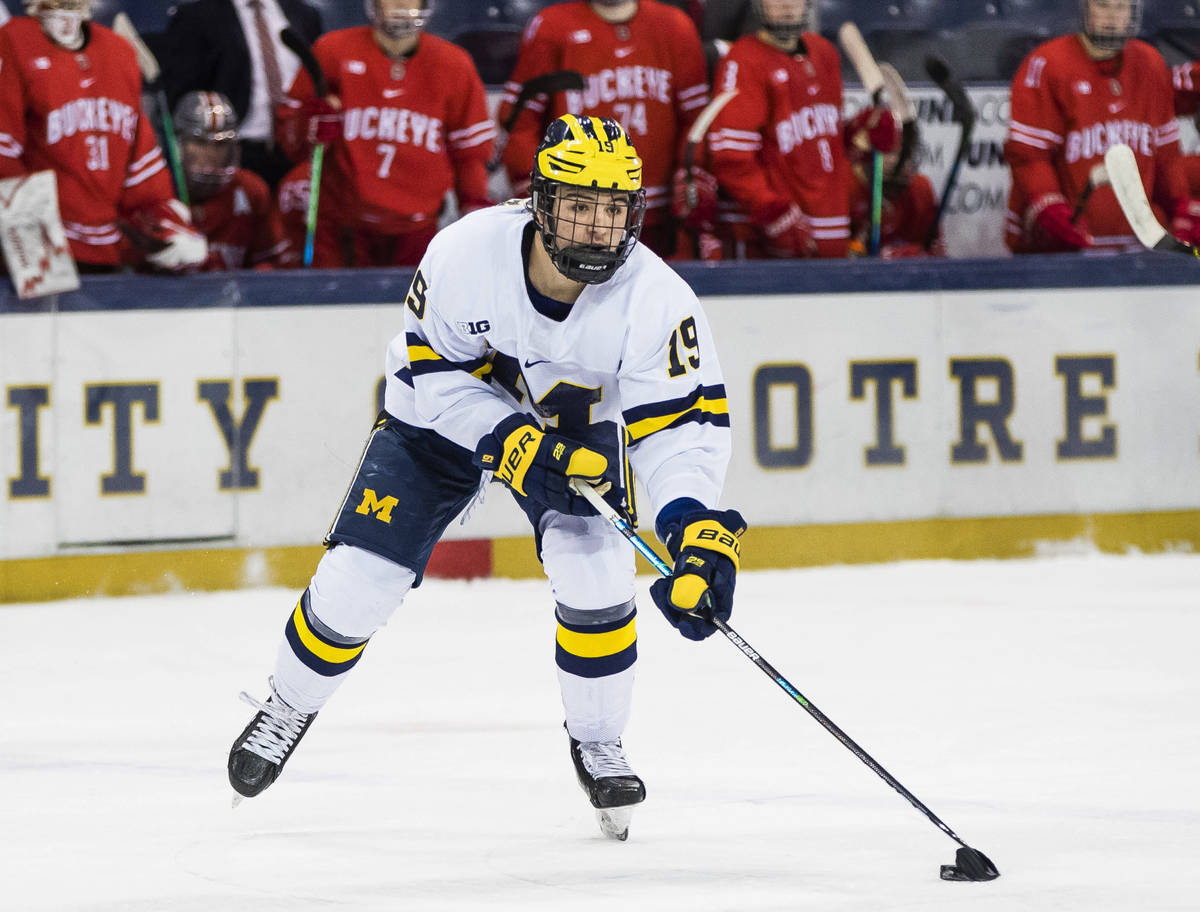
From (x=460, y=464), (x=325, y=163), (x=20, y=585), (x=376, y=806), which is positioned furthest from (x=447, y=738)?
(x=325, y=163)

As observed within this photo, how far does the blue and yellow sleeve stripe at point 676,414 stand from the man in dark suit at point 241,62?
3.41 m

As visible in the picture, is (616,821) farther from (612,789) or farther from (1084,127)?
(1084,127)

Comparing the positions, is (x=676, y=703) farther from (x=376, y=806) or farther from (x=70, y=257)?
(x=70, y=257)

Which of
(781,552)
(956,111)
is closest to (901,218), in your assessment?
(956,111)

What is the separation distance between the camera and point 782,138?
603 centimetres

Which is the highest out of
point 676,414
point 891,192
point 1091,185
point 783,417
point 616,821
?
point 676,414

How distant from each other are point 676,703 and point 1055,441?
2.39 meters

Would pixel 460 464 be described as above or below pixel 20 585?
above

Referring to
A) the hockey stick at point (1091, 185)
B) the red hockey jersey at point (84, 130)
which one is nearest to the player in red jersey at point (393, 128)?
the red hockey jersey at point (84, 130)

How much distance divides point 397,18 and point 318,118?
0.41 m

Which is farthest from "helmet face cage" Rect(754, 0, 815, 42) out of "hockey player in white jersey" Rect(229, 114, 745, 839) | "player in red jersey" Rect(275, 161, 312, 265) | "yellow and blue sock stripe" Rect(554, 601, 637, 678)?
"yellow and blue sock stripe" Rect(554, 601, 637, 678)

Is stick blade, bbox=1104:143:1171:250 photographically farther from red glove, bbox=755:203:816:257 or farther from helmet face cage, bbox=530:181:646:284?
helmet face cage, bbox=530:181:646:284

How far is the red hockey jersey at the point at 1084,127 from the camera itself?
630cm

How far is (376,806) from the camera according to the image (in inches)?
125
